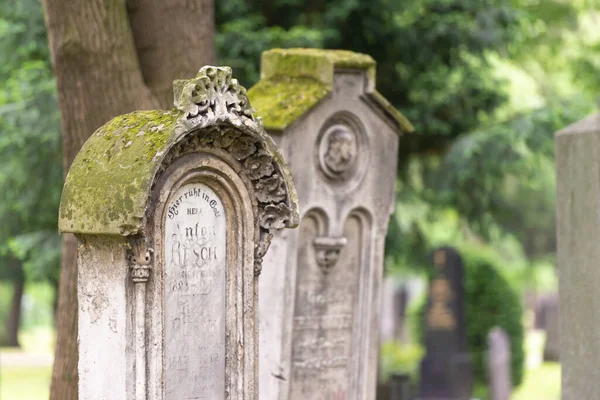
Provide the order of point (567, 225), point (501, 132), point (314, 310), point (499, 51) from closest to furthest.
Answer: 1. point (567, 225)
2. point (314, 310)
3. point (501, 132)
4. point (499, 51)

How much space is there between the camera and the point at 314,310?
8.78 meters

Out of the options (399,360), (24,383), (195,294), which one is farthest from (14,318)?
(195,294)

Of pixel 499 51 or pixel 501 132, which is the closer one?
pixel 501 132

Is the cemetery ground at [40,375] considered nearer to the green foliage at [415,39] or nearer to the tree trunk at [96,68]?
the green foliage at [415,39]

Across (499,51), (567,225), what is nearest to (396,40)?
(499,51)

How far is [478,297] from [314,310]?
30.9ft

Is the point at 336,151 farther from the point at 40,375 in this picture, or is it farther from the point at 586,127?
the point at 40,375

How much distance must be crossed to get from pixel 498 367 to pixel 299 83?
8.49 meters

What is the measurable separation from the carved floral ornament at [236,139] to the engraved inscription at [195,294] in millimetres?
254

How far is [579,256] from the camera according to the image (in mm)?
7328

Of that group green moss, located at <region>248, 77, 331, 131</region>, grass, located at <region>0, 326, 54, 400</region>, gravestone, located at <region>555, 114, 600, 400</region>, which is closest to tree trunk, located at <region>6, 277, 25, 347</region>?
grass, located at <region>0, 326, 54, 400</region>

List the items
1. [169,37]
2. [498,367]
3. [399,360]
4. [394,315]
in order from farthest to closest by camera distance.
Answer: [394,315], [399,360], [498,367], [169,37]

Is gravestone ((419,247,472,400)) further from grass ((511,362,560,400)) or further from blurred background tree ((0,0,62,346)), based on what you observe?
→ blurred background tree ((0,0,62,346))

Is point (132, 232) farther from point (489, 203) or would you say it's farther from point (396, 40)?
point (489, 203)
